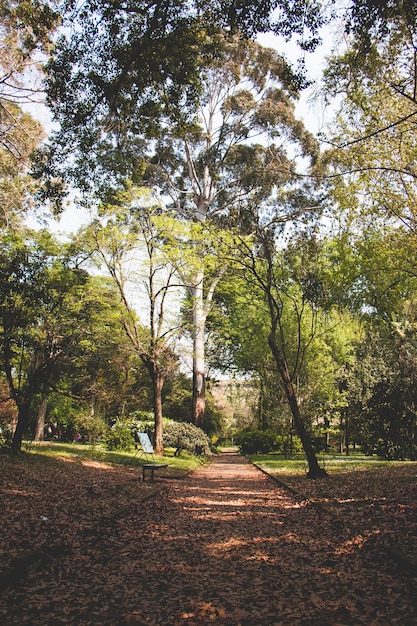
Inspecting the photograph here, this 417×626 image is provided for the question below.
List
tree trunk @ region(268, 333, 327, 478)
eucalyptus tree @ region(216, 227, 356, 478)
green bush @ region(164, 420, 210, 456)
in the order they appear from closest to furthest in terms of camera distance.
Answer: tree trunk @ region(268, 333, 327, 478) < eucalyptus tree @ region(216, 227, 356, 478) < green bush @ region(164, 420, 210, 456)

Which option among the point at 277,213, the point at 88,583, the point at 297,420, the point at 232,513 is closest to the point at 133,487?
the point at 232,513

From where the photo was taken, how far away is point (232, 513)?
23.7 ft

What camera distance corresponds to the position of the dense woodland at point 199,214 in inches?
289

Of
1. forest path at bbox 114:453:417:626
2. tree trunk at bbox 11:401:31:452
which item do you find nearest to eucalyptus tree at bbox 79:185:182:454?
tree trunk at bbox 11:401:31:452

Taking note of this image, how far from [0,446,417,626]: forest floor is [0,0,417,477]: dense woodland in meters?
4.59

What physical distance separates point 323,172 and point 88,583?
1883 centimetres

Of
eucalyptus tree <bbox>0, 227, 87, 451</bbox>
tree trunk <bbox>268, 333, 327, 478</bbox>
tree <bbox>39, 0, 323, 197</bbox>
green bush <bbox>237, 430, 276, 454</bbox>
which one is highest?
tree <bbox>39, 0, 323, 197</bbox>

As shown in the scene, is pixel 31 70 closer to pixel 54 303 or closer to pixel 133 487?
pixel 54 303

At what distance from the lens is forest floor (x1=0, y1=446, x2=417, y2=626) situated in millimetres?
3180

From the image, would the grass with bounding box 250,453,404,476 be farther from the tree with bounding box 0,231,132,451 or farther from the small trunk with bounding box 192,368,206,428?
the tree with bounding box 0,231,132,451

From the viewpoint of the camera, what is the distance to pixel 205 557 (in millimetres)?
4750

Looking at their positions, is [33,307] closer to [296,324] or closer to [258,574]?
[258,574]

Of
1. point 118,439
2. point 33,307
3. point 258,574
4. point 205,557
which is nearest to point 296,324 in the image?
point 118,439

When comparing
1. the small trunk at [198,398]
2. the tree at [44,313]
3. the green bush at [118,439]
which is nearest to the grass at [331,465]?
the green bush at [118,439]
